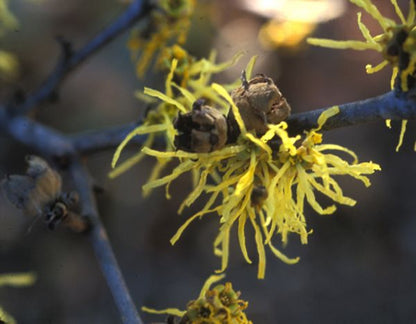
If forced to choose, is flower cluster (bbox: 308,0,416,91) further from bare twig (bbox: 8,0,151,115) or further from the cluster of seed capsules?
bare twig (bbox: 8,0,151,115)

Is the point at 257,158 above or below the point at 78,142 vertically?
below

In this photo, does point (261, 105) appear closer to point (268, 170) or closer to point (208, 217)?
point (268, 170)

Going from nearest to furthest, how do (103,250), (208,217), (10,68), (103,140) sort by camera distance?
(103,250)
(103,140)
(10,68)
(208,217)

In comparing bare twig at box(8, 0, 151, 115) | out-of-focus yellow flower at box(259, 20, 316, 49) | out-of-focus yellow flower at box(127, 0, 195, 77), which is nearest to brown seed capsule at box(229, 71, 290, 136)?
out-of-focus yellow flower at box(127, 0, 195, 77)

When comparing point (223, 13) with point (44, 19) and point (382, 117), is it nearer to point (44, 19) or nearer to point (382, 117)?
point (44, 19)

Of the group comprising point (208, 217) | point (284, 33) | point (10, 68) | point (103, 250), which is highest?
point (10, 68)

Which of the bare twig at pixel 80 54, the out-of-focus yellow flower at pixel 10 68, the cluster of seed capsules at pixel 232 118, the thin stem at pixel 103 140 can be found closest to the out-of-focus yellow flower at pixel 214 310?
the cluster of seed capsules at pixel 232 118

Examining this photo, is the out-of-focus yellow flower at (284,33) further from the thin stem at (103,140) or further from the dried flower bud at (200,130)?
the dried flower bud at (200,130)

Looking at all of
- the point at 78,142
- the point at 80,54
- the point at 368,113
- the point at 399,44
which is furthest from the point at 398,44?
the point at 80,54
